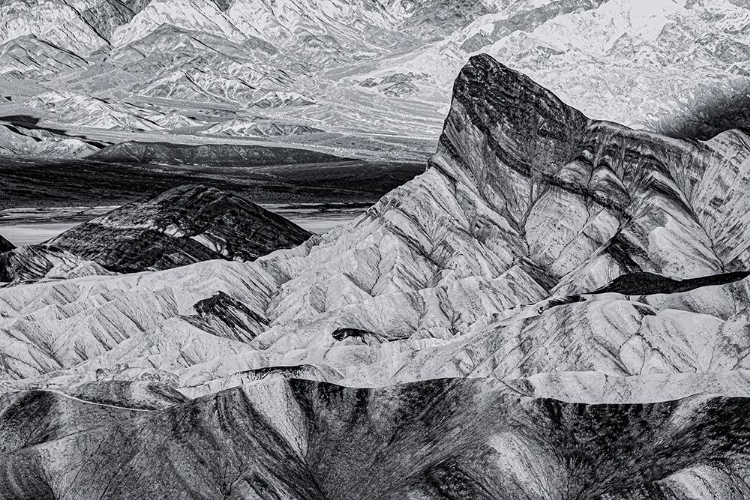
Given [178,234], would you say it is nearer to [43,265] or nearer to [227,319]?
[43,265]

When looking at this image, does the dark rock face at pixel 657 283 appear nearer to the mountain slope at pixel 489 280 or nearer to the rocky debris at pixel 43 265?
the mountain slope at pixel 489 280

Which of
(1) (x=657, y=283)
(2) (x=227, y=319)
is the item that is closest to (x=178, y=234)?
(2) (x=227, y=319)

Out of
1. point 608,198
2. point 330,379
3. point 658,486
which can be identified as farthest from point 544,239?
point 658,486

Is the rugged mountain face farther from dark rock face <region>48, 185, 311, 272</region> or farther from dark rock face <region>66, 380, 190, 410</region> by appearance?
dark rock face <region>48, 185, 311, 272</region>

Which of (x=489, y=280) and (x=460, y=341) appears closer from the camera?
(x=460, y=341)

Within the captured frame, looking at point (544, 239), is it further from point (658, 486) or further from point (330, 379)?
point (658, 486)

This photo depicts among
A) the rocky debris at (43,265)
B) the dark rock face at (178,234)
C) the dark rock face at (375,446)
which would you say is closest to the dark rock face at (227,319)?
the rocky debris at (43,265)

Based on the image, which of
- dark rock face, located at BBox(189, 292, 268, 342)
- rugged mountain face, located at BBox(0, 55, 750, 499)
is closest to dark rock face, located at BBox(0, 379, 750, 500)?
rugged mountain face, located at BBox(0, 55, 750, 499)
